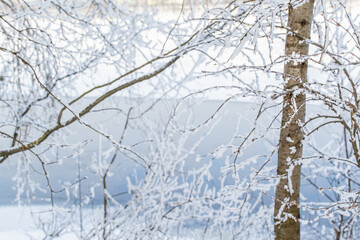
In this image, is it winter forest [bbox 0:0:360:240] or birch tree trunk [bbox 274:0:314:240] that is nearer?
winter forest [bbox 0:0:360:240]

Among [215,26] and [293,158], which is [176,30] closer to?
[215,26]

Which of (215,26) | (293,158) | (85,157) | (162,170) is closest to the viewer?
(293,158)

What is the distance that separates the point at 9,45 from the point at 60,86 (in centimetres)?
128

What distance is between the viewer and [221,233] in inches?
209

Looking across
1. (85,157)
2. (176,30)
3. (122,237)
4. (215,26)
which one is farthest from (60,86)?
(85,157)

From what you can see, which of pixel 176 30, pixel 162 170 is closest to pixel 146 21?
pixel 176 30

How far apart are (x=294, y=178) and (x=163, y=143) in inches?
78.3

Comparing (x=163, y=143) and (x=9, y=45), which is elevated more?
(x=9, y=45)

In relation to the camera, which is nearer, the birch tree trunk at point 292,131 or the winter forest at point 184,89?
the winter forest at point 184,89

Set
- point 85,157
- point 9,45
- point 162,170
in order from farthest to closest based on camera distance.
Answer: point 85,157, point 162,170, point 9,45

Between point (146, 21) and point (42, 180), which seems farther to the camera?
point (42, 180)

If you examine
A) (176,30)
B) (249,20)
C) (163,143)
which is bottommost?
(163,143)

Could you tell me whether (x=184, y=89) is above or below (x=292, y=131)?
above

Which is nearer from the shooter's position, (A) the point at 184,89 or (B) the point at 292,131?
(B) the point at 292,131
